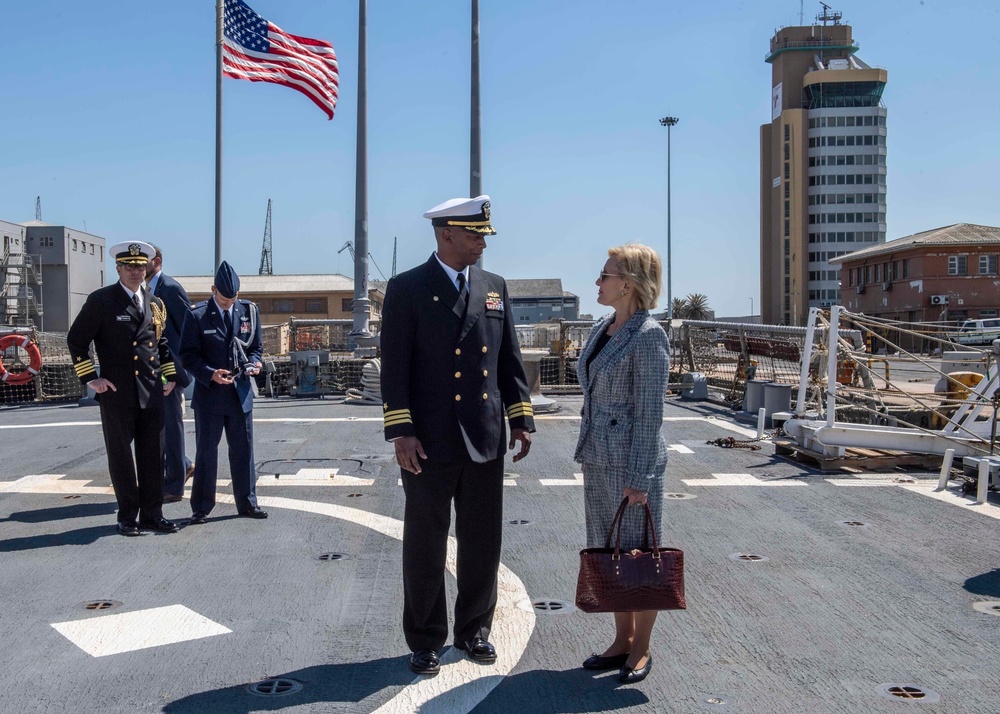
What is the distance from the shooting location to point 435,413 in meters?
4.14

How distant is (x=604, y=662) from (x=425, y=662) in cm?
78

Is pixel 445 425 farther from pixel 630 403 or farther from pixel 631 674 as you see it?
pixel 631 674

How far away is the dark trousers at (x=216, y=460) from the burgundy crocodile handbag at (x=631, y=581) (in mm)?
3811

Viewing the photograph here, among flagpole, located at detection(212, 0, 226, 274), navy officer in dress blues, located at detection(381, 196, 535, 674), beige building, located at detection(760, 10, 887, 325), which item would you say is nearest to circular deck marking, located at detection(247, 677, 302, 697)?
navy officer in dress blues, located at detection(381, 196, 535, 674)

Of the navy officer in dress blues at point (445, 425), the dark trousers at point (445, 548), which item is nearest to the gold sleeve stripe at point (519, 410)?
the navy officer in dress blues at point (445, 425)

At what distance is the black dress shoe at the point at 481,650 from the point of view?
4.15 m

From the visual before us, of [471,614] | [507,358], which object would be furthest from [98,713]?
[507,358]

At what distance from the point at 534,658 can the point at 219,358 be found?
376 centimetres

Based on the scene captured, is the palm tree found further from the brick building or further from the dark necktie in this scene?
the dark necktie

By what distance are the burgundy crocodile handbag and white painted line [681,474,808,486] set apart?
188 inches

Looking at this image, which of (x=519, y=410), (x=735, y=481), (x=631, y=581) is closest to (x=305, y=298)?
(x=735, y=481)

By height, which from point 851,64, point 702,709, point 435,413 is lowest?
point 702,709

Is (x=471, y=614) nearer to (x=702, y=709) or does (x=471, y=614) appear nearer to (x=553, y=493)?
(x=702, y=709)

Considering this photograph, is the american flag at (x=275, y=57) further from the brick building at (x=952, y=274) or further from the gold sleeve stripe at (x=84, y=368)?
the brick building at (x=952, y=274)
